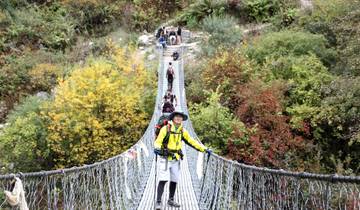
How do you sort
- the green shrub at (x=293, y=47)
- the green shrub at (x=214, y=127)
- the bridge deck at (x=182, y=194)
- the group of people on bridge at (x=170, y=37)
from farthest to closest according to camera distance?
the group of people on bridge at (x=170, y=37) < the green shrub at (x=293, y=47) < the green shrub at (x=214, y=127) < the bridge deck at (x=182, y=194)

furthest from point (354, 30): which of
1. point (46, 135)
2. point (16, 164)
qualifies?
point (16, 164)

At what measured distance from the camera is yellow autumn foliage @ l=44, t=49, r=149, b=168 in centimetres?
1288

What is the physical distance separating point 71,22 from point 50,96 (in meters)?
7.39

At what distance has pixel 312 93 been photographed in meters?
12.5

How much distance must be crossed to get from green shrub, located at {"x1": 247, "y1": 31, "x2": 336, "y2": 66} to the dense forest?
0.03 m

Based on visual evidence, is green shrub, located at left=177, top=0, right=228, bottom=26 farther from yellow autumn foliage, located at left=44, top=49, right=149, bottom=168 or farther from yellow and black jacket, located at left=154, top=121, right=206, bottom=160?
yellow and black jacket, located at left=154, top=121, right=206, bottom=160

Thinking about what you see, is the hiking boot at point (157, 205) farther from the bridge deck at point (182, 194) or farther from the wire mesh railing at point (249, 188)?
the wire mesh railing at point (249, 188)

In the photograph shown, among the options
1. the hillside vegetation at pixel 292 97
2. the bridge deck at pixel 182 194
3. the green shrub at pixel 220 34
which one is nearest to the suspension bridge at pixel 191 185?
the bridge deck at pixel 182 194

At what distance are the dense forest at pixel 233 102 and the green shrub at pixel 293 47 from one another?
0.03m

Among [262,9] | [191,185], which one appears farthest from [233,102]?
[262,9]

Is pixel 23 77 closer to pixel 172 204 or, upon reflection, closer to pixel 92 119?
pixel 92 119

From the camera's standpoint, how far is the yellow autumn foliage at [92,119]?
507 inches

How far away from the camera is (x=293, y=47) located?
48.3 feet

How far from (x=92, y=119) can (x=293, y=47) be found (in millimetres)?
6219
